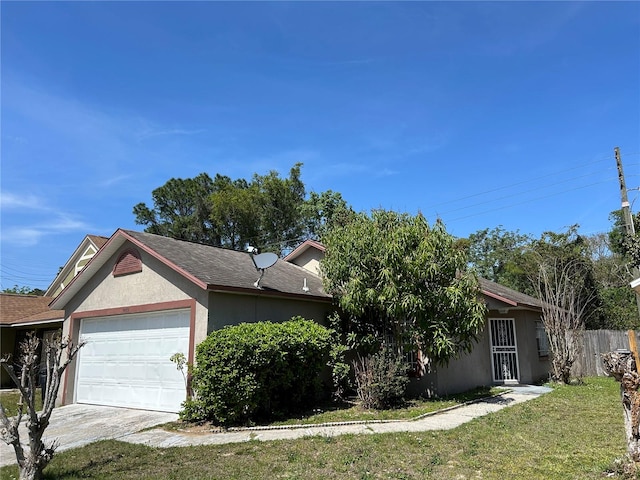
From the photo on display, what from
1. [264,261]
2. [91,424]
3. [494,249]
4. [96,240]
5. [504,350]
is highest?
[494,249]

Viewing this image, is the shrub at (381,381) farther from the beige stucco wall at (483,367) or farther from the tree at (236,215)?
the tree at (236,215)

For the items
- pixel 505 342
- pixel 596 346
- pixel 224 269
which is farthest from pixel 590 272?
pixel 224 269

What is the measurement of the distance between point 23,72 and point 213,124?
18.7ft

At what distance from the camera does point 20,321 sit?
1873 centimetres

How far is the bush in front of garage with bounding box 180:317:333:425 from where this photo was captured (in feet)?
28.2

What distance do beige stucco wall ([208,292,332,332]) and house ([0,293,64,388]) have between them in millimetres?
10092

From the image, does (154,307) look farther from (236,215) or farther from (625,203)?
(236,215)

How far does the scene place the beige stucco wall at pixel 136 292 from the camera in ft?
33.6

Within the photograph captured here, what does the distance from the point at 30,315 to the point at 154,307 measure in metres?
13.3

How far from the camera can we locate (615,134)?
17.6 metres

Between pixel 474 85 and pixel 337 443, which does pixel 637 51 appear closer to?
pixel 474 85

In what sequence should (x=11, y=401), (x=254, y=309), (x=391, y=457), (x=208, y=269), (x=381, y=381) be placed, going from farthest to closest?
(x=11, y=401) < (x=208, y=269) < (x=254, y=309) < (x=381, y=381) < (x=391, y=457)

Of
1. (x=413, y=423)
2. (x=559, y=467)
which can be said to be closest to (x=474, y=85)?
(x=413, y=423)

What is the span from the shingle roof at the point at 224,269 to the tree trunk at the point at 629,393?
725 cm
